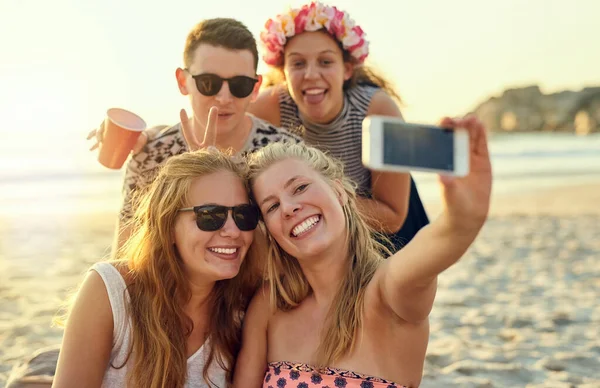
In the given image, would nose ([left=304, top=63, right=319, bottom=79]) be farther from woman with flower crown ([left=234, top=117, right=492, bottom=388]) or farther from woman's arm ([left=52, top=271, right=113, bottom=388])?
woman's arm ([left=52, top=271, right=113, bottom=388])

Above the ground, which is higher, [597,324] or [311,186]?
[311,186]

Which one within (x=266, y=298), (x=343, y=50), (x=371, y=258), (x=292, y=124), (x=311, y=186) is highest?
(x=343, y=50)

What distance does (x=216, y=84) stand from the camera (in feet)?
13.1

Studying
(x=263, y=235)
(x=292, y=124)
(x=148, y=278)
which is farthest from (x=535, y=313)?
(x=148, y=278)

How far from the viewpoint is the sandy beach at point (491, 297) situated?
4.96 metres

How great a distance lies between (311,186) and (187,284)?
0.74 m

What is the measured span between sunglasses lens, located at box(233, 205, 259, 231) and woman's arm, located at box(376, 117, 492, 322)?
0.67m

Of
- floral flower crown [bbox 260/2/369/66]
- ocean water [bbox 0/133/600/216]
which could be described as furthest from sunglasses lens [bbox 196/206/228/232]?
ocean water [bbox 0/133/600/216]

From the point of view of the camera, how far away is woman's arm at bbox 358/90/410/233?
4.57 metres

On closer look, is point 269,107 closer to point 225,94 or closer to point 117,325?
point 225,94

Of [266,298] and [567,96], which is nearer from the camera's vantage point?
[266,298]

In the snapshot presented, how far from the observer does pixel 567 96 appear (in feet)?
142

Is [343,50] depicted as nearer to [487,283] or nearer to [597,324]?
[597,324]

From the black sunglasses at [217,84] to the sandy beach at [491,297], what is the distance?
1.10 m
